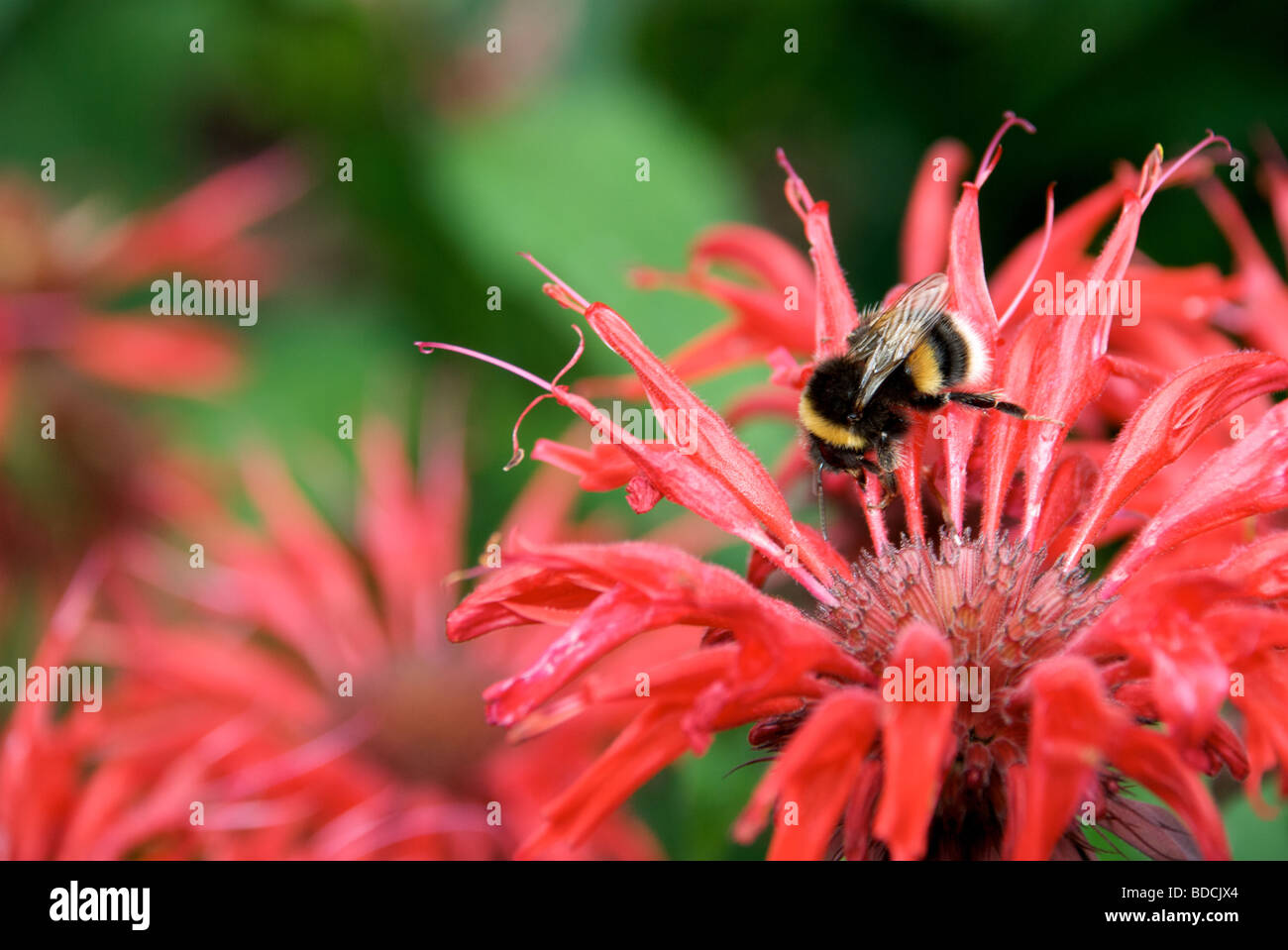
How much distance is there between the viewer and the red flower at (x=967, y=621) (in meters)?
0.75

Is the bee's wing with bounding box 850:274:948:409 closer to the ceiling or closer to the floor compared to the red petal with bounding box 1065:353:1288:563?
closer to the ceiling

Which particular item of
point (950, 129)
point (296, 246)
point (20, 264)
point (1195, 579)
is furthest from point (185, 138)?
point (1195, 579)

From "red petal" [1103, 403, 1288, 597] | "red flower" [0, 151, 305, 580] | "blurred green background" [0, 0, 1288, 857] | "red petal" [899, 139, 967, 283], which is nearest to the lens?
"red petal" [1103, 403, 1288, 597]

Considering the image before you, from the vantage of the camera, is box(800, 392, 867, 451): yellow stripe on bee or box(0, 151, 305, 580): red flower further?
box(0, 151, 305, 580): red flower

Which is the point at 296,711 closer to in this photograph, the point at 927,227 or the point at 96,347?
the point at 96,347

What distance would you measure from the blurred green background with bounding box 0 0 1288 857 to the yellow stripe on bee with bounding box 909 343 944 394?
53 centimetres

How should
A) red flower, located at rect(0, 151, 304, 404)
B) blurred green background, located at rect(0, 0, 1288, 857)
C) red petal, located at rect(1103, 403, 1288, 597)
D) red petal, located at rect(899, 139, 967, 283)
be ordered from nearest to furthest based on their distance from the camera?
red petal, located at rect(1103, 403, 1288, 597)
red petal, located at rect(899, 139, 967, 283)
blurred green background, located at rect(0, 0, 1288, 857)
red flower, located at rect(0, 151, 304, 404)

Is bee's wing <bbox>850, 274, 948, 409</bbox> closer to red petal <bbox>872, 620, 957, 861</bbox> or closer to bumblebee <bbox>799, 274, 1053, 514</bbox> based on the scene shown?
bumblebee <bbox>799, 274, 1053, 514</bbox>

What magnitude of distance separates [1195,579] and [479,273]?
5.33 ft

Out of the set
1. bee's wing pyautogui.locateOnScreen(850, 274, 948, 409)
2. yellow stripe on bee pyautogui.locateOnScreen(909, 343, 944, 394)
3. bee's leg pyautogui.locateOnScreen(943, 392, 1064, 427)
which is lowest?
bee's leg pyautogui.locateOnScreen(943, 392, 1064, 427)

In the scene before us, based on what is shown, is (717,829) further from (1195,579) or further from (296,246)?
(296,246)

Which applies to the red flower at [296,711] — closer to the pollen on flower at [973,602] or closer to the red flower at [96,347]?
the red flower at [96,347]

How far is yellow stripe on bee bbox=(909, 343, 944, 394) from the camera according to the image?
41.5 inches

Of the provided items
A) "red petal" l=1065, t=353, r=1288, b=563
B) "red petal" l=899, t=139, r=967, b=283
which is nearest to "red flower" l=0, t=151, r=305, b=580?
"red petal" l=899, t=139, r=967, b=283
